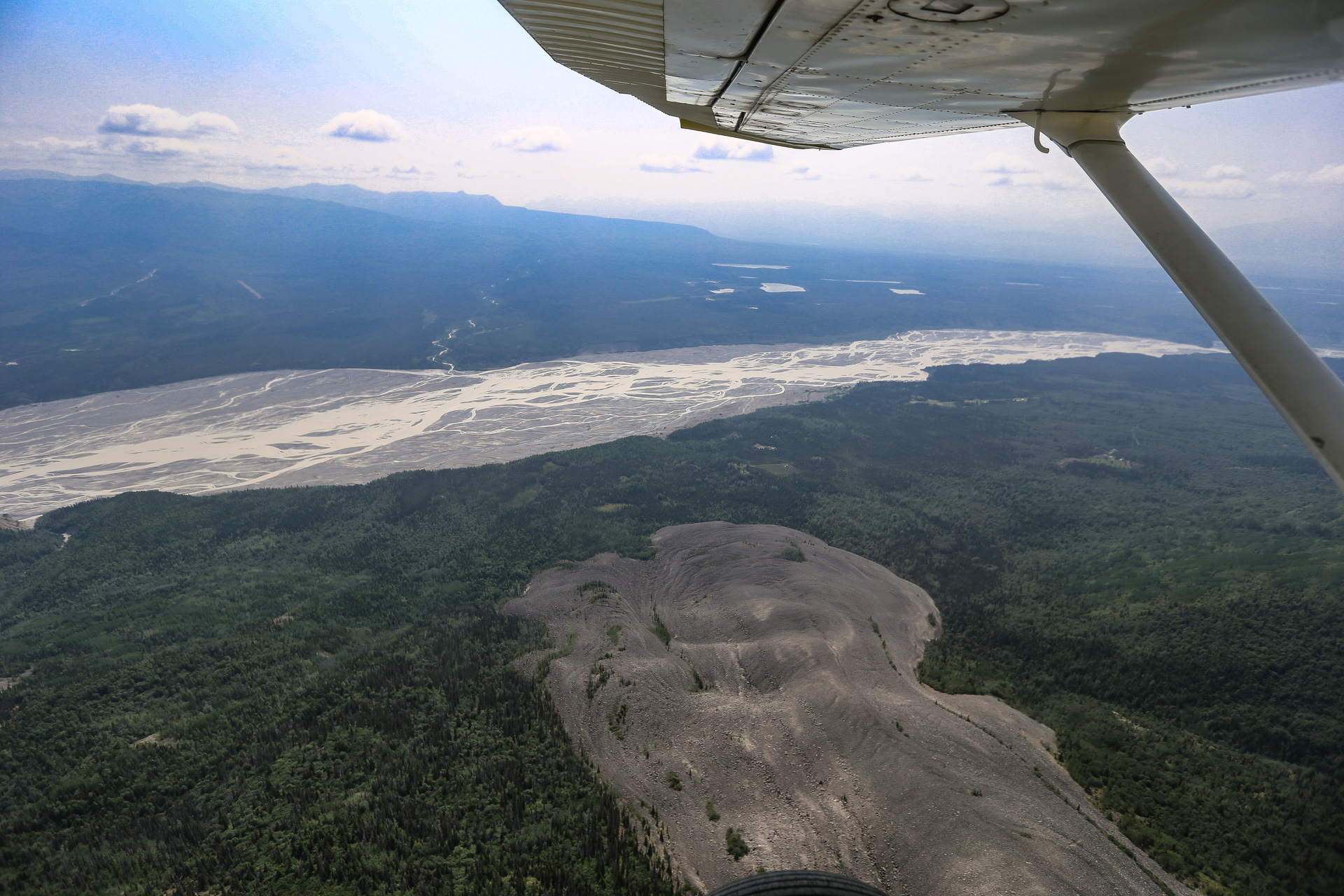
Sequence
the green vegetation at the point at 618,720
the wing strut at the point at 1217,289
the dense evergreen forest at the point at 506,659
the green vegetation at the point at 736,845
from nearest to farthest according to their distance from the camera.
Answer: the wing strut at the point at 1217,289 → the green vegetation at the point at 736,845 → the dense evergreen forest at the point at 506,659 → the green vegetation at the point at 618,720

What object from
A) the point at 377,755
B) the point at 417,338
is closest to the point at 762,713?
the point at 377,755

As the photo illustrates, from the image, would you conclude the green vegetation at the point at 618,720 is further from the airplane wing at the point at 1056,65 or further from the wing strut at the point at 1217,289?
the wing strut at the point at 1217,289

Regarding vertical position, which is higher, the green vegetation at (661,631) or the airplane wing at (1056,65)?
the airplane wing at (1056,65)

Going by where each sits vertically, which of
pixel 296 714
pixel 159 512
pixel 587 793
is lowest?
pixel 159 512

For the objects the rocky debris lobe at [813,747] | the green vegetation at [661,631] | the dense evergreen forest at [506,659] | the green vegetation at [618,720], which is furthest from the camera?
the green vegetation at [661,631]

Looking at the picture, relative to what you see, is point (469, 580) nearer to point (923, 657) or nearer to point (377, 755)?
point (377, 755)

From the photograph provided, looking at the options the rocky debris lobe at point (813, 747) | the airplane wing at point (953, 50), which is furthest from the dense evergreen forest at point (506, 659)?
the airplane wing at point (953, 50)
